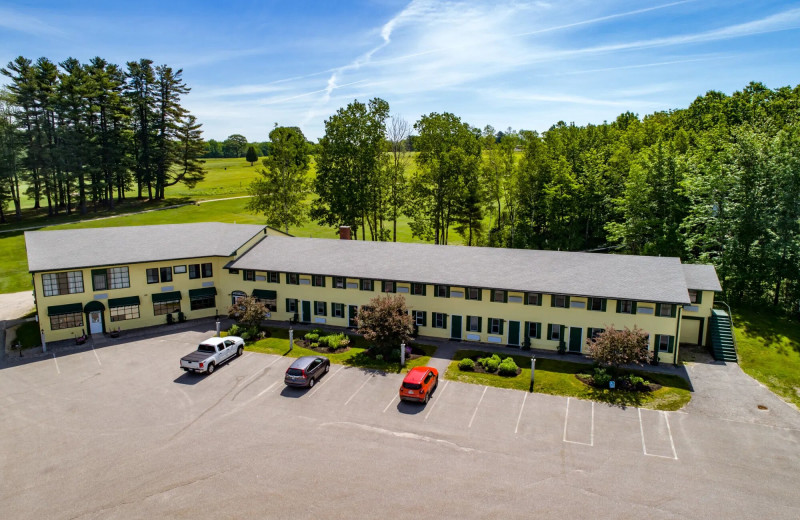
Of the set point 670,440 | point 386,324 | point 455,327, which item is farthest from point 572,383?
point 386,324

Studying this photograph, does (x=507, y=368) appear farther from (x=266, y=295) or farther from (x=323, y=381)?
(x=266, y=295)

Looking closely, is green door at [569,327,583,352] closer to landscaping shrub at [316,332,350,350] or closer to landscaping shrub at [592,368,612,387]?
landscaping shrub at [592,368,612,387]

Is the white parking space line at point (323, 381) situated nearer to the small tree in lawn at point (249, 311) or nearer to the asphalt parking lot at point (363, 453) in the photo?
the asphalt parking lot at point (363, 453)

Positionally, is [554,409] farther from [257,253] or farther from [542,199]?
[542,199]

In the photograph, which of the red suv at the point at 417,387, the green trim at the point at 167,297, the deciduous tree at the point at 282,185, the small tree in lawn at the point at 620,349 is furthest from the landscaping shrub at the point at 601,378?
the deciduous tree at the point at 282,185

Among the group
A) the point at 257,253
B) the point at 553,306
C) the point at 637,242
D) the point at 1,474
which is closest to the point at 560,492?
the point at 553,306
